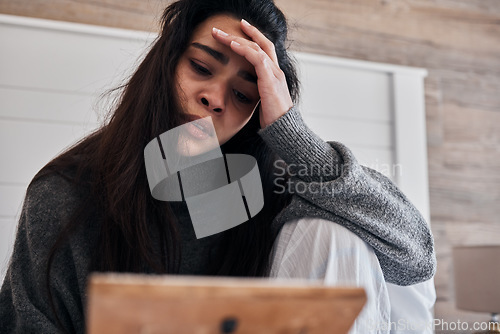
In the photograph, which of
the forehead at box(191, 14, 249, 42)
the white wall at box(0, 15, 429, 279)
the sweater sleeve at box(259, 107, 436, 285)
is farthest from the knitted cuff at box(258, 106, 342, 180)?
the white wall at box(0, 15, 429, 279)

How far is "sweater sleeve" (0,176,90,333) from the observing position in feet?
3.05

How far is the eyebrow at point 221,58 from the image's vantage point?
3.47 ft

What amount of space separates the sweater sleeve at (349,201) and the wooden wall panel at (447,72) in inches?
49.8

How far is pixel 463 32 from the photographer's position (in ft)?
8.57

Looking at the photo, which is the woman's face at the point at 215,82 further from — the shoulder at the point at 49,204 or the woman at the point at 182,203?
the shoulder at the point at 49,204

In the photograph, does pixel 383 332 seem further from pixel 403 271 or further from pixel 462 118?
pixel 462 118

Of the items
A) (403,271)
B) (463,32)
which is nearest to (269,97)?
(403,271)

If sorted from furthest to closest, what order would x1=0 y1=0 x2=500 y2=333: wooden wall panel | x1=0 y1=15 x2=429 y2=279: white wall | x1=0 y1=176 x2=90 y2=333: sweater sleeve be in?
x1=0 y1=0 x2=500 y2=333: wooden wall panel → x1=0 y1=15 x2=429 y2=279: white wall → x1=0 y1=176 x2=90 y2=333: sweater sleeve

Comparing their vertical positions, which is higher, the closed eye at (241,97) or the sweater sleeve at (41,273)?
the closed eye at (241,97)

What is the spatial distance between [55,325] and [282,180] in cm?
57

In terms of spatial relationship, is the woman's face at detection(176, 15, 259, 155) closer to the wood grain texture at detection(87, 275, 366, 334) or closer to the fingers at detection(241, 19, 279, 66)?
the fingers at detection(241, 19, 279, 66)

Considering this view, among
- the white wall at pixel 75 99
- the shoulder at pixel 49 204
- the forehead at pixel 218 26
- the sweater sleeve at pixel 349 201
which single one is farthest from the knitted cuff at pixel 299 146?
the white wall at pixel 75 99

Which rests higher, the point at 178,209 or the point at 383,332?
the point at 178,209

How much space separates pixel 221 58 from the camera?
1.06m
